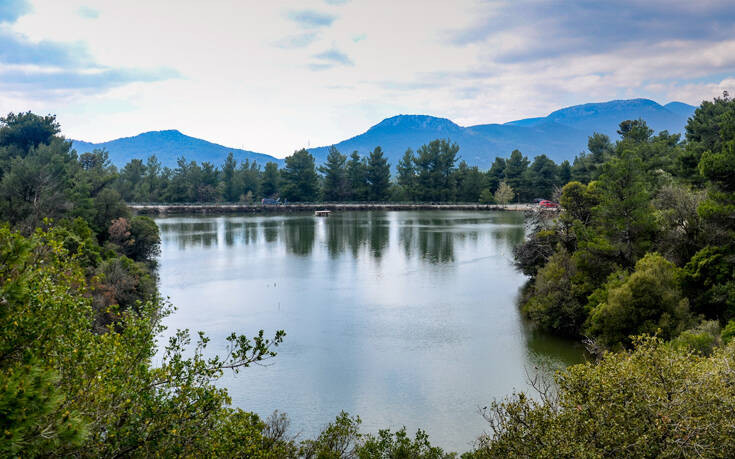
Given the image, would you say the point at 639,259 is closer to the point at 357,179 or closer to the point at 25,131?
the point at 25,131

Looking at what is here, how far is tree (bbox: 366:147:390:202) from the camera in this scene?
4737 inches

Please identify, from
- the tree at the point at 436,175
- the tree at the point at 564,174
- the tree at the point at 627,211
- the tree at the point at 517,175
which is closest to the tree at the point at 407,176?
the tree at the point at 436,175

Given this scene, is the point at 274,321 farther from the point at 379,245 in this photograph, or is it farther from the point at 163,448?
the point at 379,245

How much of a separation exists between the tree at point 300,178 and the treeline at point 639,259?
87327 millimetres

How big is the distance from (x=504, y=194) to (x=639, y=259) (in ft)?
279

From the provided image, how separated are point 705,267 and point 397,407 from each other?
44.9 feet

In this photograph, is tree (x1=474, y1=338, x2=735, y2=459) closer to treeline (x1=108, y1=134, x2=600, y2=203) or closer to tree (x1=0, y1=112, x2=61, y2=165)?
tree (x1=0, y1=112, x2=61, y2=165)

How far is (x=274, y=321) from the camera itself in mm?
28641

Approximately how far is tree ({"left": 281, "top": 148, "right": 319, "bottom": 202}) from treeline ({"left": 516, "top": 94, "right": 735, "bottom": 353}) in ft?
287

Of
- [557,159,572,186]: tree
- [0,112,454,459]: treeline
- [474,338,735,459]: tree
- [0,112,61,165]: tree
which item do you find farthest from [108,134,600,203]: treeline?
[0,112,454,459]: treeline

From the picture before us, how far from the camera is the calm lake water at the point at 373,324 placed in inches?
724

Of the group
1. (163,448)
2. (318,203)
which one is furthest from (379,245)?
(318,203)

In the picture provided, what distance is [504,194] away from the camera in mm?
108312

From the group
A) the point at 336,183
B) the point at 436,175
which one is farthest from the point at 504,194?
the point at 336,183
